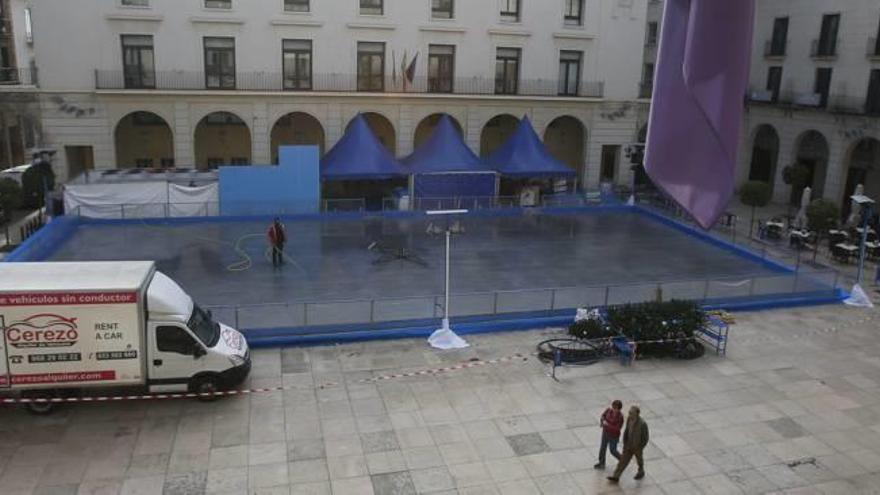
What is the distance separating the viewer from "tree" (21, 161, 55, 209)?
3022 centimetres

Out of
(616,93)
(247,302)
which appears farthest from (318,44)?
(247,302)

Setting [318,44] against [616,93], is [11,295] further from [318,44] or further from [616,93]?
[616,93]

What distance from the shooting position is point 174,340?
1482cm

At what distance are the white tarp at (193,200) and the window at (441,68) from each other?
41.9ft

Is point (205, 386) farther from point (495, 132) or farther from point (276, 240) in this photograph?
point (495, 132)

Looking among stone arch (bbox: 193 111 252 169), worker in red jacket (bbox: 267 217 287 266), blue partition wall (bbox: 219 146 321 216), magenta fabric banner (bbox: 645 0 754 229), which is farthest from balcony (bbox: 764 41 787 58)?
magenta fabric banner (bbox: 645 0 754 229)

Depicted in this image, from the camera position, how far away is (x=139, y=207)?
30.2 metres

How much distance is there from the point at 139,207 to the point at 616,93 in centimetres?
2544

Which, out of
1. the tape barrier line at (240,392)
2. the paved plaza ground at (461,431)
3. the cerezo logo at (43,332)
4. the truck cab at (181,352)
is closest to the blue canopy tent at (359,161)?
the paved plaza ground at (461,431)

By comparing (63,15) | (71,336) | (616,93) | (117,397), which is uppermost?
(63,15)

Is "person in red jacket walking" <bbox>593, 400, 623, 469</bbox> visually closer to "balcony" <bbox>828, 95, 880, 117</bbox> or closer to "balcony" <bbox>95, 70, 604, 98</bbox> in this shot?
"balcony" <bbox>95, 70, 604, 98</bbox>

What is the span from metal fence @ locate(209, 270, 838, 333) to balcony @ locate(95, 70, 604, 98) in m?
19.2

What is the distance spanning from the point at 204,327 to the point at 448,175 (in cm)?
1985

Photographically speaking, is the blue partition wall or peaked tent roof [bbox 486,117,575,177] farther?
peaked tent roof [bbox 486,117,575,177]
